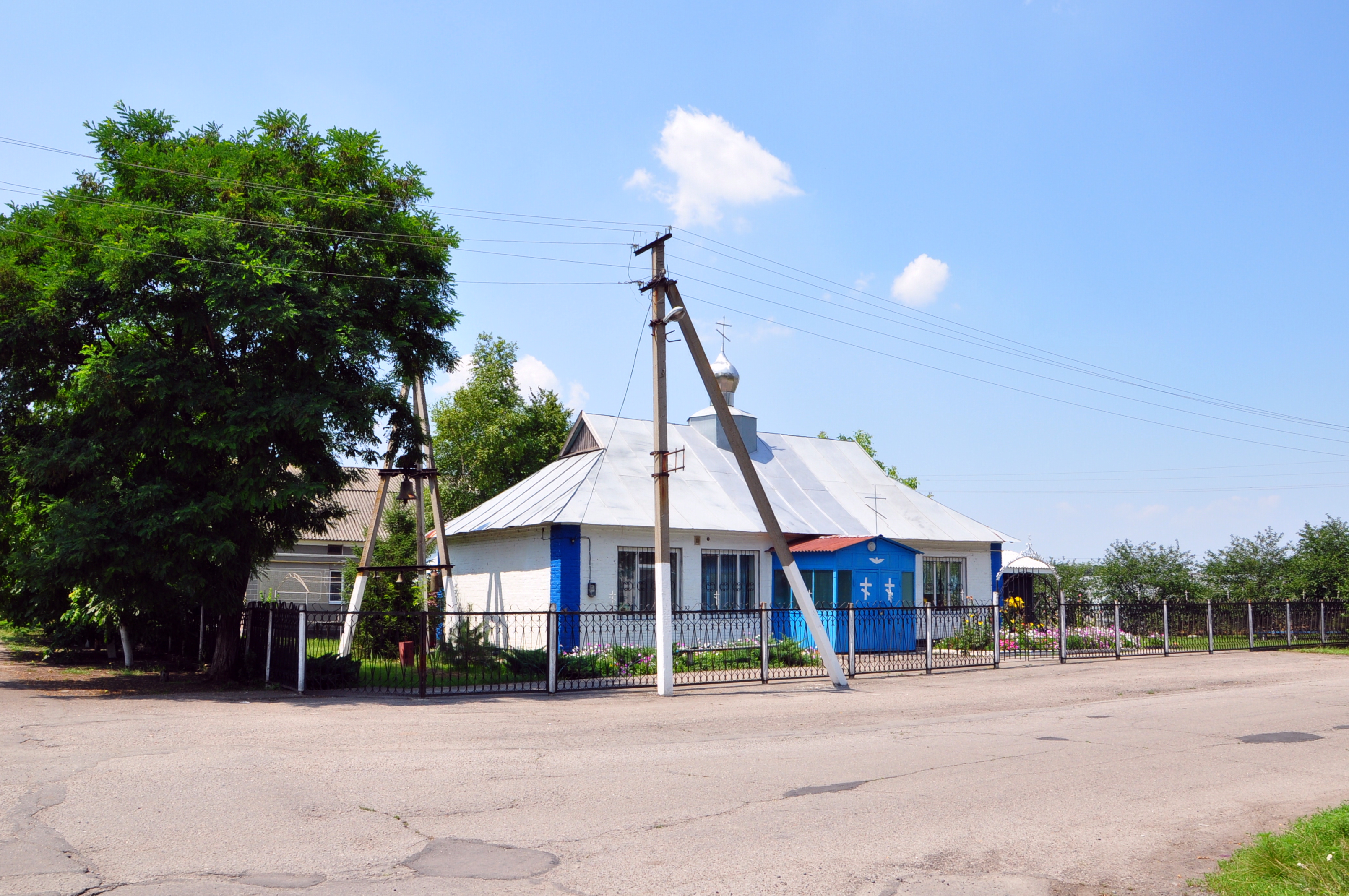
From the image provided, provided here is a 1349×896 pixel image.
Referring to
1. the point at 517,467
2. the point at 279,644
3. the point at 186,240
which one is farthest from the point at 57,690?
the point at 517,467

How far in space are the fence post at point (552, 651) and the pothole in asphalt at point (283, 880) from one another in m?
10.2

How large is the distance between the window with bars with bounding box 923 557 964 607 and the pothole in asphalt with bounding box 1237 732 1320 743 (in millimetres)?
15208

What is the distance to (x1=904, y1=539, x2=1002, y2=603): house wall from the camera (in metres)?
27.1

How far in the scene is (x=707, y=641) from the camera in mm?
19547

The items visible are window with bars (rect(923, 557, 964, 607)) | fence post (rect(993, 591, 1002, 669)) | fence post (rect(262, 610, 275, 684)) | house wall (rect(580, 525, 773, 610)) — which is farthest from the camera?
window with bars (rect(923, 557, 964, 607))

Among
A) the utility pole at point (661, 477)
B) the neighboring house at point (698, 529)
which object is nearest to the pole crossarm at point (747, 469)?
the utility pole at point (661, 477)

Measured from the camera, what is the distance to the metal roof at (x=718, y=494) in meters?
22.5

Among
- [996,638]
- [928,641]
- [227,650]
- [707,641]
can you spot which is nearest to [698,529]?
[707,641]

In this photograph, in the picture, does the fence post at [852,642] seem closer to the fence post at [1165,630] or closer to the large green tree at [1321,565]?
the fence post at [1165,630]

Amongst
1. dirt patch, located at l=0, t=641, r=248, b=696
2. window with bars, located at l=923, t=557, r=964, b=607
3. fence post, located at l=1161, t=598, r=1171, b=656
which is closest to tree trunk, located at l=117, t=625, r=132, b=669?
dirt patch, located at l=0, t=641, r=248, b=696

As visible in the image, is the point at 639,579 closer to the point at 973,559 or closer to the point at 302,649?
Answer: the point at 302,649

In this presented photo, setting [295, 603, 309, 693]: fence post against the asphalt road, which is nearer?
the asphalt road

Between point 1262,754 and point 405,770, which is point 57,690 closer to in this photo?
point 405,770

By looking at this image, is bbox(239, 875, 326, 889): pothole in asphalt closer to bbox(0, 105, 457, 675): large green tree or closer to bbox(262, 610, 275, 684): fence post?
bbox(0, 105, 457, 675): large green tree
